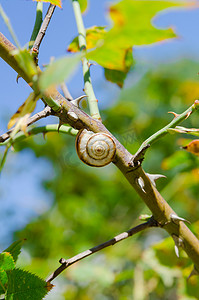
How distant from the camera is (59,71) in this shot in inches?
11.4

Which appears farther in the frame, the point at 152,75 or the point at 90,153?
the point at 152,75

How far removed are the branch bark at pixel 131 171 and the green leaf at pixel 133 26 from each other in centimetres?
17

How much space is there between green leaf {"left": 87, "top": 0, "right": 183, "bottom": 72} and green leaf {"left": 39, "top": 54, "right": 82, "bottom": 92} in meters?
0.05

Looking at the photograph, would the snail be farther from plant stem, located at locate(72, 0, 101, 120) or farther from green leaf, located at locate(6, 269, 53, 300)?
green leaf, located at locate(6, 269, 53, 300)

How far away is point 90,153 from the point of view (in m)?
0.62

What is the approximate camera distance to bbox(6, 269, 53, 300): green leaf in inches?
21.2

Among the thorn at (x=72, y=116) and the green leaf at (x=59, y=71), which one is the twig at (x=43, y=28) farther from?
the green leaf at (x=59, y=71)

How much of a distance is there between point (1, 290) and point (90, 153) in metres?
0.25

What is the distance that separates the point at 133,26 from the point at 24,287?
0.40m

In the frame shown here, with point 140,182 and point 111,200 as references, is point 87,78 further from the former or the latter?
point 111,200

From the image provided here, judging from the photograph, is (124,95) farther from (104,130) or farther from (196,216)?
(104,130)

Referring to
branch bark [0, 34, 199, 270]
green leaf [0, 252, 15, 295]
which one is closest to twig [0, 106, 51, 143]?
branch bark [0, 34, 199, 270]

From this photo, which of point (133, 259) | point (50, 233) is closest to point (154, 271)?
point (133, 259)

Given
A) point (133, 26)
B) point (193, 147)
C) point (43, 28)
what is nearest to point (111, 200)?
point (193, 147)
